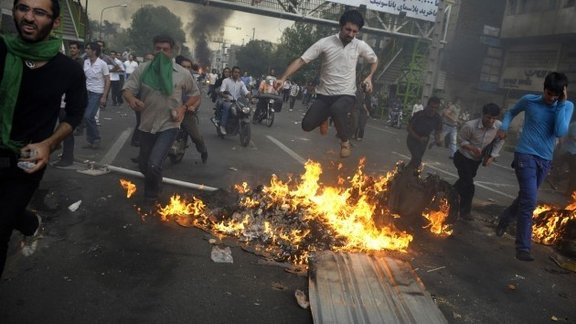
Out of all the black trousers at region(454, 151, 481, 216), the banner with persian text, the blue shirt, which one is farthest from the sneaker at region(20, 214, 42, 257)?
the banner with persian text

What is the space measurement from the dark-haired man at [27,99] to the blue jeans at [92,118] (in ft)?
18.7

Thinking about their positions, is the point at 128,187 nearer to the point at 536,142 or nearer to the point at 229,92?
the point at 536,142

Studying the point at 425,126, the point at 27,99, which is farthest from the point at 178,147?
the point at 27,99

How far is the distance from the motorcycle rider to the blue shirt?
284 inches

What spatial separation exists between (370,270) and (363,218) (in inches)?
46.2

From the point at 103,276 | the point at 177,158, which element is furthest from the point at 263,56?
the point at 103,276

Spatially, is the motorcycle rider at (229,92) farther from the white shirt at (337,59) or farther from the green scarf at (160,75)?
the green scarf at (160,75)

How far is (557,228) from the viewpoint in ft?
19.7

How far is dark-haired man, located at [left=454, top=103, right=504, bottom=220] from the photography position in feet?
21.6

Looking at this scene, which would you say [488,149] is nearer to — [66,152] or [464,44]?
[66,152]

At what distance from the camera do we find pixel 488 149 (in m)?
6.48

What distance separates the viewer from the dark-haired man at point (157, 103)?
5469 millimetres

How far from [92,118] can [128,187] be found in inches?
117

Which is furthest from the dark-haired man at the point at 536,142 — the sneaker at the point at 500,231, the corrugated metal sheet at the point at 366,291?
the corrugated metal sheet at the point at 366,291
